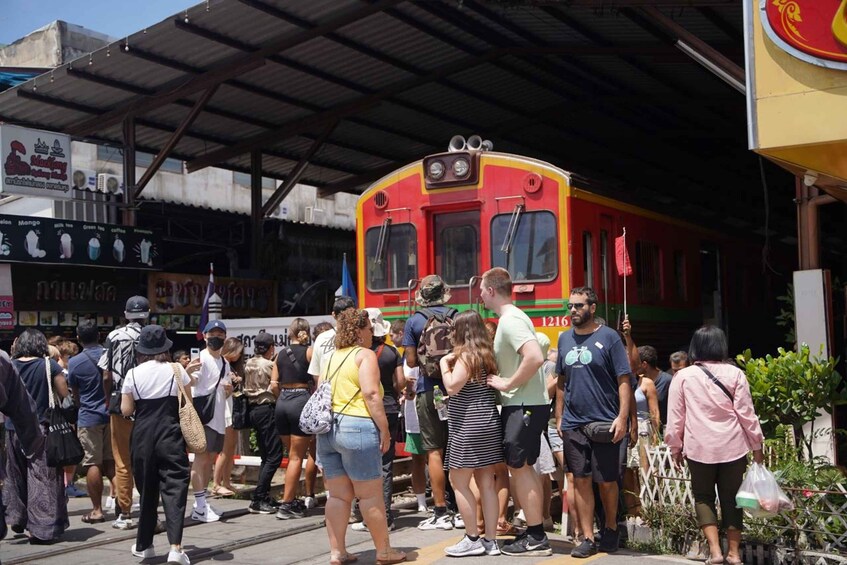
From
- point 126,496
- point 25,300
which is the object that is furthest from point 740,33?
point 25,300

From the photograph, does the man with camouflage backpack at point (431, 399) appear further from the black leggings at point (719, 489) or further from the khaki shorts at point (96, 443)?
the khaki shorts at point (96, 443)

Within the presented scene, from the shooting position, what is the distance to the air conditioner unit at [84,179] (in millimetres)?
21406

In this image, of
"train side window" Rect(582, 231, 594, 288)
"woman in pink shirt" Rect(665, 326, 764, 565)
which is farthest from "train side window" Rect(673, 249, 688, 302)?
"woman in pink shirt" Rect(665, 326, 764, 565)

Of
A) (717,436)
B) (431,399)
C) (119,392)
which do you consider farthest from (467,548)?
(119,392)

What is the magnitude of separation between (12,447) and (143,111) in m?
10.2

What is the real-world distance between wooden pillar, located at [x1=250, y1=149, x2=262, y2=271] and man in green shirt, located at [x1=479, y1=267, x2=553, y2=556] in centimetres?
1464

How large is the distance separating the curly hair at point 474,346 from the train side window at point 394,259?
474 centimetres

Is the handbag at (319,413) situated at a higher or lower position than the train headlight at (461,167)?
lower

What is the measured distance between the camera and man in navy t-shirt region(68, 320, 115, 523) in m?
9.38

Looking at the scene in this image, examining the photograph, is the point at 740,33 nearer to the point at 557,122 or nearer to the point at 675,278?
the point at 675,278

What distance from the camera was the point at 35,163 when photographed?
54.6ft

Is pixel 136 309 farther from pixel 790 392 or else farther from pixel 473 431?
pixel 790 392

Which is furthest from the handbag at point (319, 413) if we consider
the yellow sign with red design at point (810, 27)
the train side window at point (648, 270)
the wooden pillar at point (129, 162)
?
the wooden pillar at point (129, 162)

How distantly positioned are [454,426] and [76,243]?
12.6 meters
